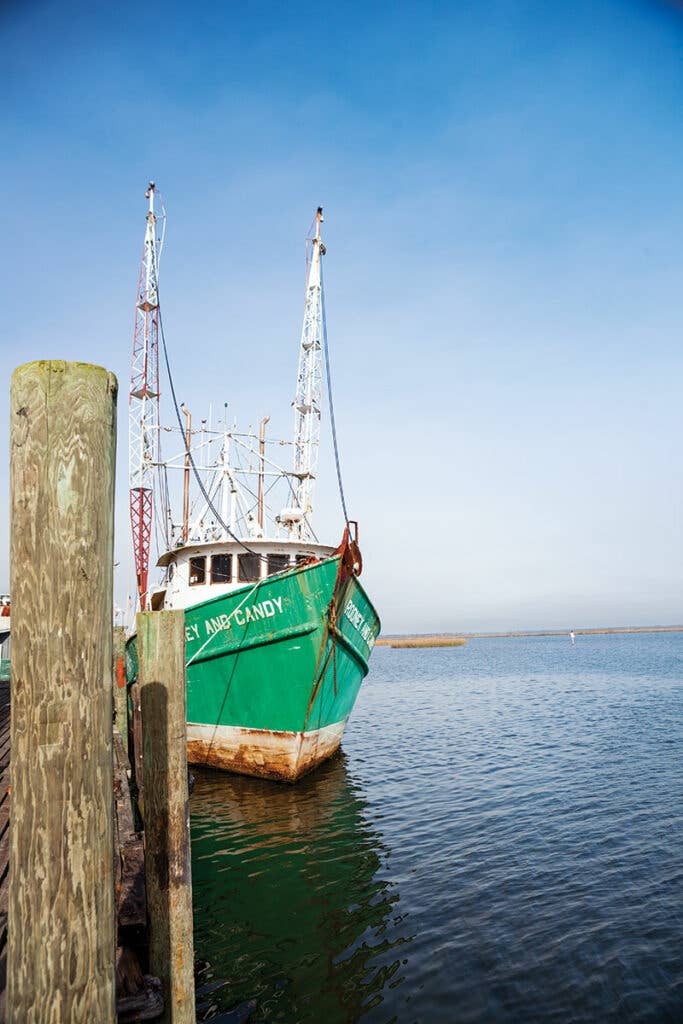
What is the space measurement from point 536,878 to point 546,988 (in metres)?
2.68

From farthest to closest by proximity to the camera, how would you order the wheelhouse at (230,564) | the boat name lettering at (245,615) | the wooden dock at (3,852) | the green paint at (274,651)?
the wheelhouse at (230,564) < the boat name lettering at (245,615) < the green paint at (274,651) < the wooden dock at (3,852)

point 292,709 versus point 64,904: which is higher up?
point 64,904

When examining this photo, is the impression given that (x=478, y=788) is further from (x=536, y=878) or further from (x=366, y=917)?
(x=366, y=917)

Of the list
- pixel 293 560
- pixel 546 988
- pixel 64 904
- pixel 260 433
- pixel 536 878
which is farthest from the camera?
pixel 260 433

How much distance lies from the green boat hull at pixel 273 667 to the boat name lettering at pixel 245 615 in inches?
0.8

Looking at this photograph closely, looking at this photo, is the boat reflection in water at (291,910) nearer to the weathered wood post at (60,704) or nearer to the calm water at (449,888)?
the calm water at (449,888)

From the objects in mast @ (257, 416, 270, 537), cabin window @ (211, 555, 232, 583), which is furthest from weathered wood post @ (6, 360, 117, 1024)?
mast @ (257, 416, 270, 537)

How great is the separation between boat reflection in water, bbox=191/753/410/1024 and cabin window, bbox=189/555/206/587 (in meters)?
4.67

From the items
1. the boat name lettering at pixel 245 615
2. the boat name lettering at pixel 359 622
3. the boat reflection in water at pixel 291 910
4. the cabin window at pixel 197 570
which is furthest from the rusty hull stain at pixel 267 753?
the cabin window at pixel 197 570

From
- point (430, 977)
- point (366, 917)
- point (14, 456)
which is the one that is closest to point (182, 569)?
point (366, 917)

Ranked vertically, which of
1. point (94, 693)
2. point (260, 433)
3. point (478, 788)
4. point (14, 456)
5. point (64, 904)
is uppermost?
point (260, 433)

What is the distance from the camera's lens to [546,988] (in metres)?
5.71

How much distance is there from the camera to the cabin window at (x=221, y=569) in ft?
47.6

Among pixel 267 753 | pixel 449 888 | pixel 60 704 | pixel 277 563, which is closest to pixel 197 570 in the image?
pixel 277 563
